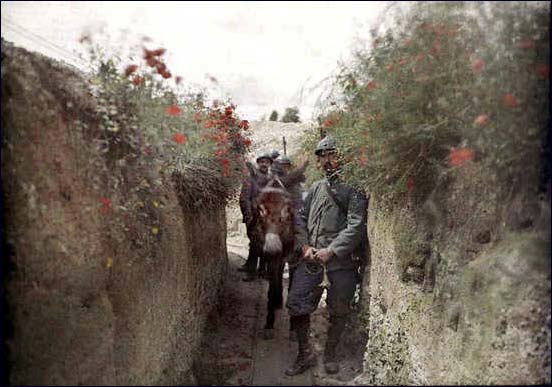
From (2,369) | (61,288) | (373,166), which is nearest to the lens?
(2,369)

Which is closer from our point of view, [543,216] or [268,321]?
[543,216]

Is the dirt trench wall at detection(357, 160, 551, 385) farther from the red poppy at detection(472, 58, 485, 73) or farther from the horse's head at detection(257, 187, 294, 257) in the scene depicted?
the horse's head at detection(257, 187, 294, 257)

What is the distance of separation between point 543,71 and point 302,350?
328 cm

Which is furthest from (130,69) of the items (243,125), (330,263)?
(243,125)

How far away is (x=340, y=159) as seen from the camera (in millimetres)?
5008

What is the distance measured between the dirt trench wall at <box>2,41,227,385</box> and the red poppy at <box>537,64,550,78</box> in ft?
8.14

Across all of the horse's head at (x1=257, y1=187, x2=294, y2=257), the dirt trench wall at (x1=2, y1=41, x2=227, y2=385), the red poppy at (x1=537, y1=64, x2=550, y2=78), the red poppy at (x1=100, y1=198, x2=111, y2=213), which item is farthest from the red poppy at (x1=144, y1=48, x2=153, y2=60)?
the red poppy at (x1=537, y1=64, x2=550, y2=78)

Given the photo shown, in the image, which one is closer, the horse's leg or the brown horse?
the brown horse

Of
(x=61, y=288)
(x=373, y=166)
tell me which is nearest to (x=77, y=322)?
(x=61, y=288)

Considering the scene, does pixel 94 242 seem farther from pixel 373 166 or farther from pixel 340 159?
pixel 340 159

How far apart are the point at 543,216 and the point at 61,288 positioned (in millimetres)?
2547

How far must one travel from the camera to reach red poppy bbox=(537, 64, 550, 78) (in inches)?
111

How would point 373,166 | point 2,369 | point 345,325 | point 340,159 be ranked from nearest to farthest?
point 2,369 < point 373,166 < point 340,159 < point 345,325

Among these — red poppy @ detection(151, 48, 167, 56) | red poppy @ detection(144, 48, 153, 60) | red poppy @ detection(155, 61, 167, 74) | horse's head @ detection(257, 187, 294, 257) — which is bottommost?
horse's head @ detection(257, 187, 294, 257)
